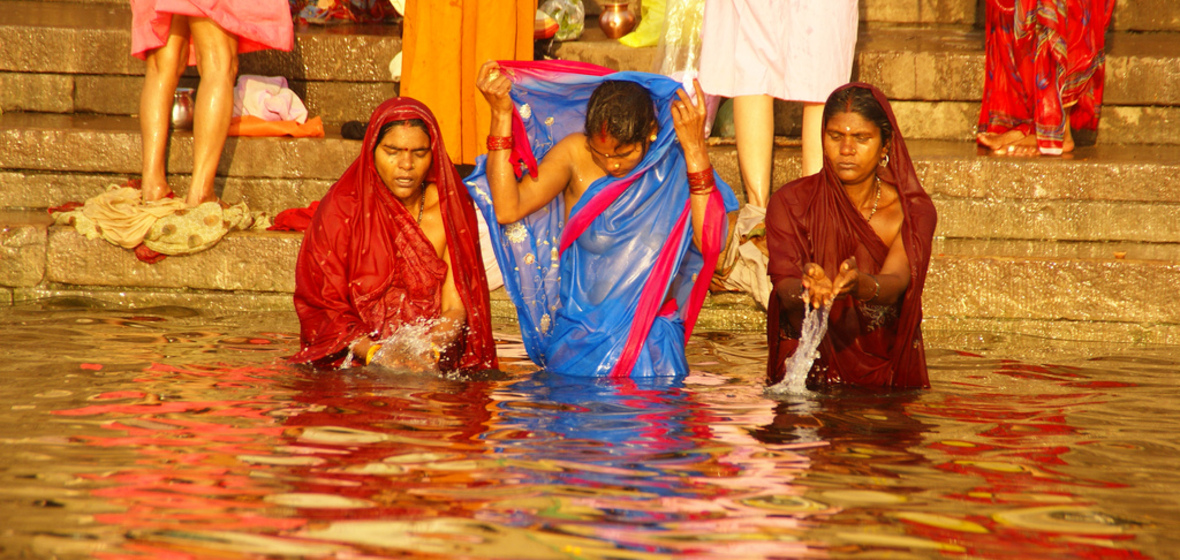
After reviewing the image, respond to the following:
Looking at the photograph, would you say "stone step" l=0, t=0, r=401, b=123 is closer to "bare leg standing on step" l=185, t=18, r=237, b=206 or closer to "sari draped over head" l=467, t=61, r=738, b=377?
"bare leg standing on step" l=185, t=18, r=237, b=206

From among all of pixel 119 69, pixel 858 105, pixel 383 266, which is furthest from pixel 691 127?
pixel 119 69

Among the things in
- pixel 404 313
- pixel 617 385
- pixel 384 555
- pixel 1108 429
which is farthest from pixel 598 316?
pixel 384 555

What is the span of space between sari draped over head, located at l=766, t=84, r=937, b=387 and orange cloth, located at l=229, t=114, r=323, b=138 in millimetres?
3327

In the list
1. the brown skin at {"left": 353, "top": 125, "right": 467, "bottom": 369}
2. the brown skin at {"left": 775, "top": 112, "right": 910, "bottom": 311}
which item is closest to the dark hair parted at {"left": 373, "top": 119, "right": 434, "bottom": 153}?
the brown skin at {"left": 353, "top": 125, "right": 467, "bottom": 369}

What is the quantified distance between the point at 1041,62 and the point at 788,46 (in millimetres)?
1699

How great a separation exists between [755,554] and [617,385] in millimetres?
1818

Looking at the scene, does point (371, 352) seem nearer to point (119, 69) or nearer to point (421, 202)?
point (421, 202)

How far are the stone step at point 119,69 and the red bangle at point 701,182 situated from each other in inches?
128

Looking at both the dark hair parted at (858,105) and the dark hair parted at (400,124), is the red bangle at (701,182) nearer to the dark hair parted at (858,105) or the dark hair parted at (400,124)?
the dark hair parted at (858,105)

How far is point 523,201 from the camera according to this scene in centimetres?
471

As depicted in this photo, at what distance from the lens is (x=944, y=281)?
5738 millimetres

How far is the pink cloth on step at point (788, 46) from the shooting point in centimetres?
582

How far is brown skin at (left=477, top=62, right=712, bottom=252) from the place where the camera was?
4.50m

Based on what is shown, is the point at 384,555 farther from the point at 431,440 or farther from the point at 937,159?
the point at 937,159
